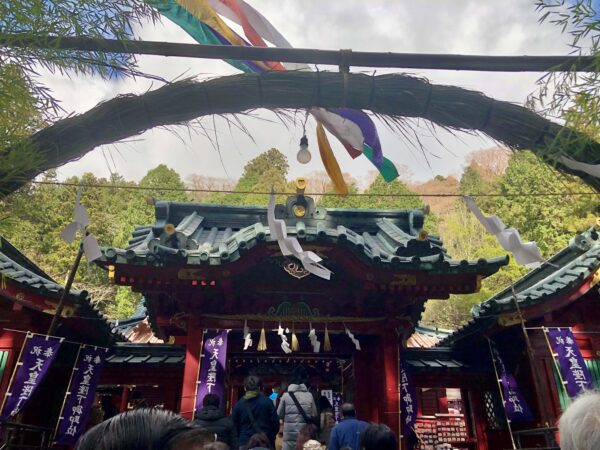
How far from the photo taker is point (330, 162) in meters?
2.99

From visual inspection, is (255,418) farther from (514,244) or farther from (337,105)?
(337,105)

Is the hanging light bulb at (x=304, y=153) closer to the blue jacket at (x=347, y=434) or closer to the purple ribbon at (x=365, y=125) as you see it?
the purple ribbon at (x=365, y=125)

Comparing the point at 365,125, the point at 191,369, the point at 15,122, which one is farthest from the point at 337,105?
the point at 191,369

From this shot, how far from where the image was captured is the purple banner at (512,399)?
8094 millimetres

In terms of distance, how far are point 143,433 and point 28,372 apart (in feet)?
23.8

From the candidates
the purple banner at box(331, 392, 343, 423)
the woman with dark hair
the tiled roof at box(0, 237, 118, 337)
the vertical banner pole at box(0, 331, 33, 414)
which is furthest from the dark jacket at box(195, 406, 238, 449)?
the purple banner at box(331, 392, 343, 423)

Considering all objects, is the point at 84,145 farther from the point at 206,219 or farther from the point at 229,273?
the point at 206,219

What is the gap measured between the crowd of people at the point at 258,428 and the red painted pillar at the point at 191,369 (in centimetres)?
170

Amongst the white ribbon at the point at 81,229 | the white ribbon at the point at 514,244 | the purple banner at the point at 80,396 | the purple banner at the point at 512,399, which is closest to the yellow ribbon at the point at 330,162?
the white ribbon at the point at 514,244

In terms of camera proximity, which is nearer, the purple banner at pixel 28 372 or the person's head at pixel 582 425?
the person's head at pixel 582 425

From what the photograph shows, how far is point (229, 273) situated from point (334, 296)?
2.15m

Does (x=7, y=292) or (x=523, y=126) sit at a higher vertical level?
(x=7, y=292)

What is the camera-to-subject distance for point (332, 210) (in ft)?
A: 34.7

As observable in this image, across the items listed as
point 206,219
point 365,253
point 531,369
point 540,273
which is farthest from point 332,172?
point 540,273
